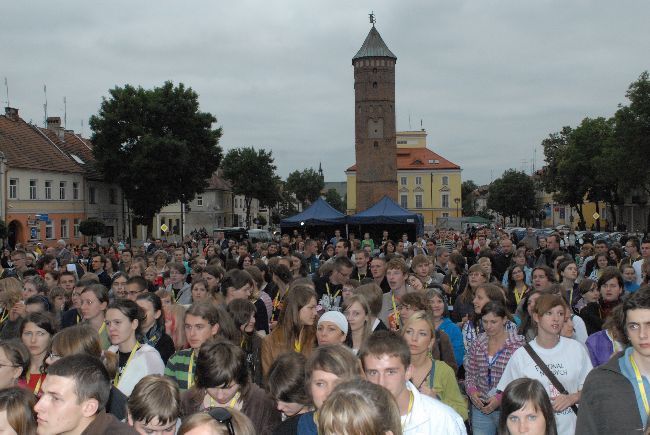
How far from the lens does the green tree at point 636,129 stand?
4403 centimetres

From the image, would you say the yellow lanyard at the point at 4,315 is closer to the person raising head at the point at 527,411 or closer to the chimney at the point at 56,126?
the person raising head at the point at 527,411

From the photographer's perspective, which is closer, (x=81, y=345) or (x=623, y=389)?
(x=623, y=389)

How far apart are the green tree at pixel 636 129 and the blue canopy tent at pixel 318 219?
2410 centimetres

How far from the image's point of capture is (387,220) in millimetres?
31594

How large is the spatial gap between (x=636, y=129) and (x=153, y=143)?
107 feet

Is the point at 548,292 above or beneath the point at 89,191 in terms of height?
beneath

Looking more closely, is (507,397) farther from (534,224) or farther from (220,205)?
(534,224)

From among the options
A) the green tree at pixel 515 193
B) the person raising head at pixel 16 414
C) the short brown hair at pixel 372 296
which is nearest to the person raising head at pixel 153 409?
the person raising head at pixel 16 414

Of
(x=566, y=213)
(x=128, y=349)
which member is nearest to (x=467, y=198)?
(x=566, y=213)

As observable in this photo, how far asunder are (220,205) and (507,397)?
73.3 metres

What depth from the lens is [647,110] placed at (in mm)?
43875

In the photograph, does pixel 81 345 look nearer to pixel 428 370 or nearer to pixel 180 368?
pixel 180 368

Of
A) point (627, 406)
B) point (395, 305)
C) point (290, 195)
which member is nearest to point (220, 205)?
point (290, 195)

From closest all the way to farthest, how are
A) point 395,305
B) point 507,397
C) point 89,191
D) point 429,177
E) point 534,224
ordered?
point 507,397 < point 395,305 < point 89,191 < point 429,177 < point 534,224
